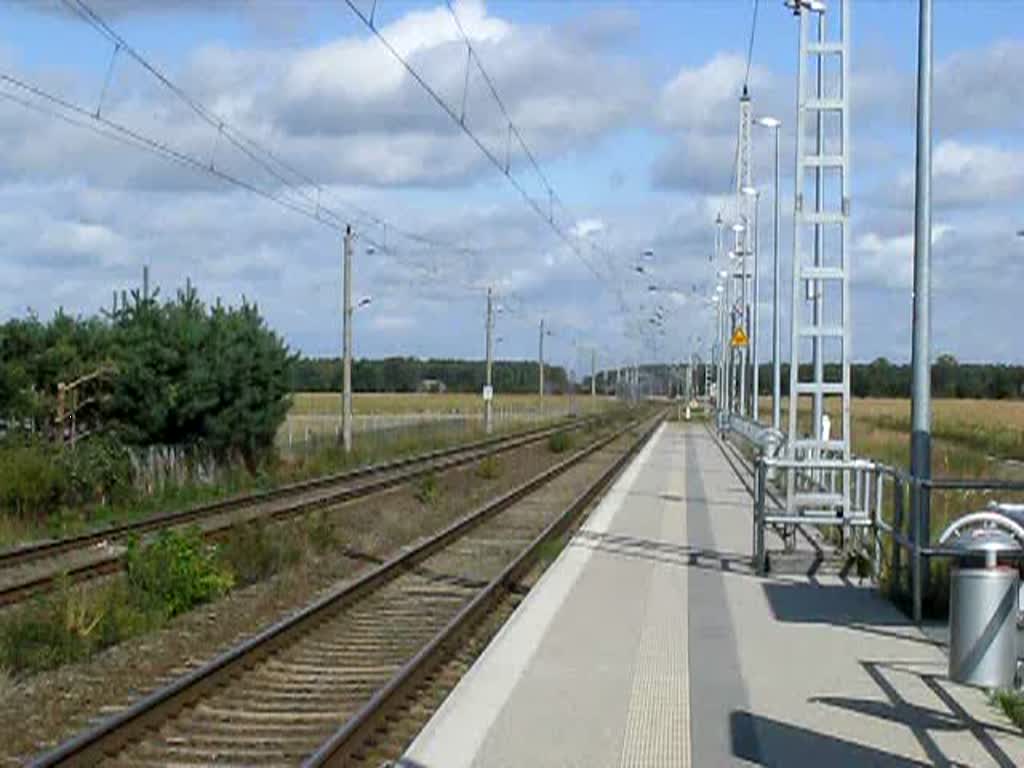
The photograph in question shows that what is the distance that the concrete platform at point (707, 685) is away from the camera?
10234 mm

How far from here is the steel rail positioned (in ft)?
34.8

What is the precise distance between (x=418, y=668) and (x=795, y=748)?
4.27m

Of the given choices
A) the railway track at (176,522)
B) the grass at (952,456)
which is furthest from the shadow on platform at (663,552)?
the railway track at (176,522)

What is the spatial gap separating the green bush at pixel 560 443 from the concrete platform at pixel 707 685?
44.6 metres

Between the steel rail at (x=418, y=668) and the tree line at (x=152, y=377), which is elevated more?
the tree line at (x=152, y=377)

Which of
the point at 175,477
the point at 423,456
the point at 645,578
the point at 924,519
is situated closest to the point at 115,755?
the point at 924,519

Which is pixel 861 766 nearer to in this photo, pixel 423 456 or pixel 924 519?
pixel 924 519

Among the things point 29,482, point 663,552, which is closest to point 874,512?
point 663,552

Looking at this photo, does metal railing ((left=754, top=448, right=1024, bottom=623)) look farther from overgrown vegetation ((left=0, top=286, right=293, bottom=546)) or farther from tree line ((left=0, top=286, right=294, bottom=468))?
tree line ((left=0, top=286, right=294, bottom=468))

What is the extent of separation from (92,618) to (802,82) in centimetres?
1235

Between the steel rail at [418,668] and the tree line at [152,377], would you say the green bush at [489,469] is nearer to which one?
the tree line at [152,377]

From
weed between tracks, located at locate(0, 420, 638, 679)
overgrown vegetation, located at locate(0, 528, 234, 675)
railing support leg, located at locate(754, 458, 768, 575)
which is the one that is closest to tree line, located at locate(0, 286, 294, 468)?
weed between tracks, located at locate(0, 420, 638, 679)

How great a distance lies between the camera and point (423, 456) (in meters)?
58.2

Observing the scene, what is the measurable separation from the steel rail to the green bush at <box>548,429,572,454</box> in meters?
38.0
